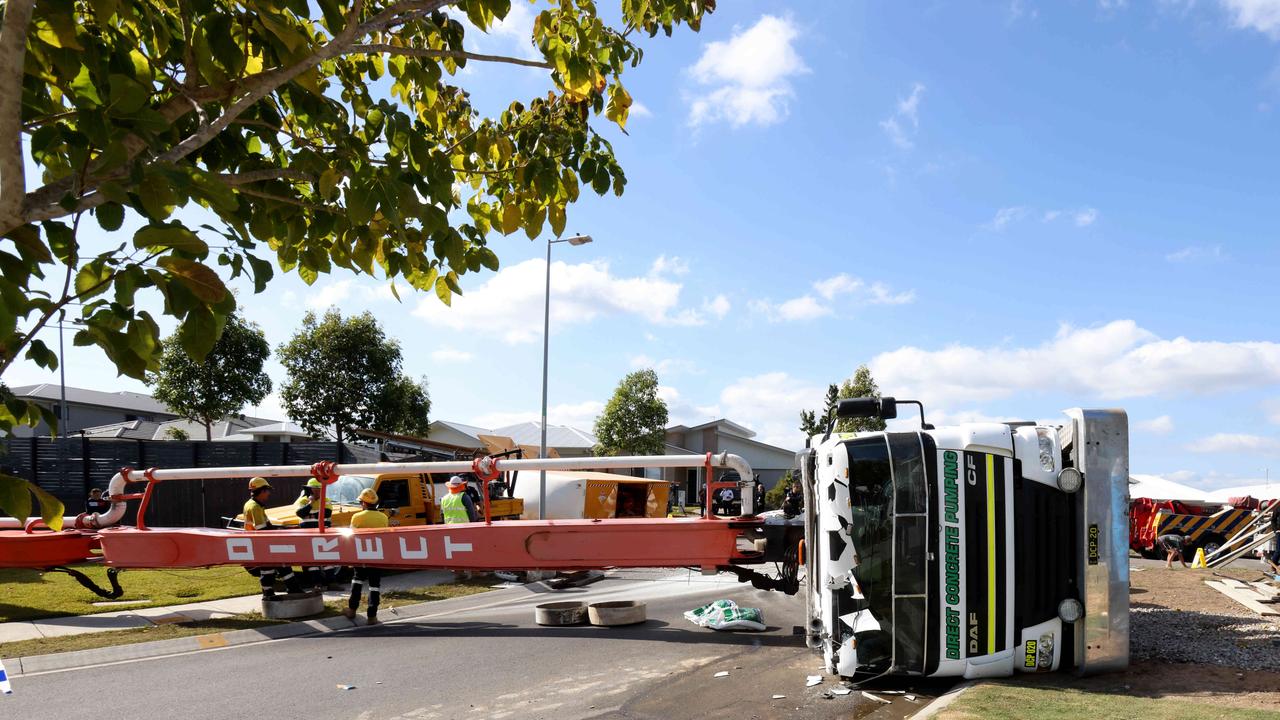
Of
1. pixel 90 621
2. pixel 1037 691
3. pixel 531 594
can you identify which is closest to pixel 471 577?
pixel 531 594

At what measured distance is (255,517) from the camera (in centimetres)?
1188

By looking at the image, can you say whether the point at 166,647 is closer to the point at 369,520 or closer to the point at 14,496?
the point at 369,520

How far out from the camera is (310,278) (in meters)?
5.09

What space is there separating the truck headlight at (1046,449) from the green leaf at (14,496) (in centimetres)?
684

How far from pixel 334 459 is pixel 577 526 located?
53.7 feet

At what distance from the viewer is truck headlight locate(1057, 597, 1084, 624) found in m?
7.22

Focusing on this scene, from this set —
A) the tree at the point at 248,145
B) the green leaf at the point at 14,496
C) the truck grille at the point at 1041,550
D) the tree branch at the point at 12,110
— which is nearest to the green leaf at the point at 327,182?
the tree at the point at 248,145

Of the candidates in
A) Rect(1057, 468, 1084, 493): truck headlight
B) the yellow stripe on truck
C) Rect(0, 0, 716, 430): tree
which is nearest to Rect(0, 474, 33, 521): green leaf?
Rect(0, 0, 716, 430): tree

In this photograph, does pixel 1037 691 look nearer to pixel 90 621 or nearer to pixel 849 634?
pixel 849 634

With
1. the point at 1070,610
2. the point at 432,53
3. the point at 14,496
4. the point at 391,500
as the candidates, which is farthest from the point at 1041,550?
the point at 391,500

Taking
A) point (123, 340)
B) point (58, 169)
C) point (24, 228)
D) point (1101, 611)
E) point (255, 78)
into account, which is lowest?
point (1101, 611)

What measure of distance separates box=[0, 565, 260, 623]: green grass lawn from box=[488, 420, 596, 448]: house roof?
3826 centimetres

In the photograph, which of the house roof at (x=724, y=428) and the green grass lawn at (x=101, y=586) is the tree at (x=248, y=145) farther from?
the house roof at (x=724, y=428)

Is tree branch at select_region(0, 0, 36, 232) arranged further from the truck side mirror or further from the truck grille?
the truck grille
